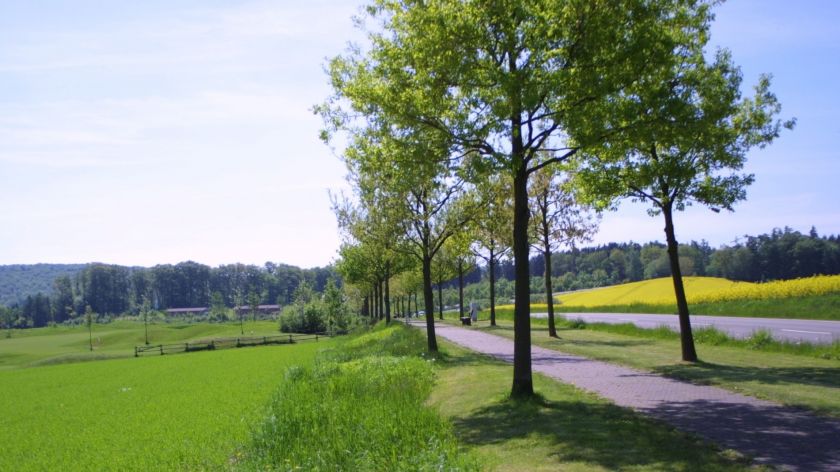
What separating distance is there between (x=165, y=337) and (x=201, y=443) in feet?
286

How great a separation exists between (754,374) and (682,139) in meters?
5.64

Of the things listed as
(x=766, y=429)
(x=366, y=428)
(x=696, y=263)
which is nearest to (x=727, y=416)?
(x=766, y=429)

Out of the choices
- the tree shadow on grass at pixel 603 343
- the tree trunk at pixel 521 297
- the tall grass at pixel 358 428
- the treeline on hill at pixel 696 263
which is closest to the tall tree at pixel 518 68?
the tree trunk at pixel 521 297

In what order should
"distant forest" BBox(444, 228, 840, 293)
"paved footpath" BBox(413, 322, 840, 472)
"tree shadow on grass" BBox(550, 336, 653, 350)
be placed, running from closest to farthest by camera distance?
"paved footpath" BBox(413, 322, 840, 472), "tree shadow on grass" BBox(550, 336, 653, 350), "distant forest" BBox(444, 228, 840, 293)

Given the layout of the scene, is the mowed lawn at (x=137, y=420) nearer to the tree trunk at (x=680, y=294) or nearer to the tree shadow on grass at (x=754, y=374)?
the tree shadow on grass at (x=754, y=374)

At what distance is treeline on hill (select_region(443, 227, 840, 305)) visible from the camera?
90.8m

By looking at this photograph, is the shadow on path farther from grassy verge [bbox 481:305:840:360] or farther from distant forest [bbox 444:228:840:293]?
distant forest [bbox 444:228:840:293]

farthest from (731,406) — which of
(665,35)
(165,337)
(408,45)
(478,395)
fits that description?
(165,337)

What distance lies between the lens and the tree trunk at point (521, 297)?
1196cm

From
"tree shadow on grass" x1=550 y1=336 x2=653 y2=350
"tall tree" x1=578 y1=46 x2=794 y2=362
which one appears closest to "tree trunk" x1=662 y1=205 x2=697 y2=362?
"tall tree" x1=578 y1=46 x2=794 y2=362

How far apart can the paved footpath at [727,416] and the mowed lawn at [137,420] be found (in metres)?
7.75

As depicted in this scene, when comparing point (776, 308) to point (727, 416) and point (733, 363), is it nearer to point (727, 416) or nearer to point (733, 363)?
point (733, 363)

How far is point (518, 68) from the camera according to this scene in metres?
11.7

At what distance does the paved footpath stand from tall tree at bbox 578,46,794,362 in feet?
12.5
